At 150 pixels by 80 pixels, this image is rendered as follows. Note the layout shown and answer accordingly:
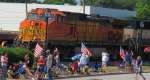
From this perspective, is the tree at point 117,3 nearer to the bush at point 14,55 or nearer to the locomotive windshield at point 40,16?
the locomotive windshield at point 40,16

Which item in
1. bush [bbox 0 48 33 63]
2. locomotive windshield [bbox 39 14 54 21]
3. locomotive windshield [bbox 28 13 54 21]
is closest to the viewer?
bush [bbox 0 48 33 63]

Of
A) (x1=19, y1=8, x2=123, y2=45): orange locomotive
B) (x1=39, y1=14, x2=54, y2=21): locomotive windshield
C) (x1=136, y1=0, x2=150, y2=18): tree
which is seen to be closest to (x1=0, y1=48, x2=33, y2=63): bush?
(x1=19, y1=8, x2=123, y2=45): orange locomotive

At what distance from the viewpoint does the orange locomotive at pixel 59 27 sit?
131 feet

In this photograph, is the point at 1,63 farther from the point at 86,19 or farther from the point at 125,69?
the point at 86,19

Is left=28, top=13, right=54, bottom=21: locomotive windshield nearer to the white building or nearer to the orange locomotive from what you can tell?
the orange locomotive

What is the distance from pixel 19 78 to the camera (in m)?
28.9

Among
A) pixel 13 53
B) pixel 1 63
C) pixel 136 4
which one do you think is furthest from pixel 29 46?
pixel 136 4

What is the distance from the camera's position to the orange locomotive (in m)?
39.9

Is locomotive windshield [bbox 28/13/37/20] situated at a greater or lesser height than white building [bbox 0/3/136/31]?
greater

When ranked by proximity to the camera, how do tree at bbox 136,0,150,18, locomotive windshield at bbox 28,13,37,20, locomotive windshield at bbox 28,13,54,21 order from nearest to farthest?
locomotive windshield at bbox 28,13,54,21 → locomotive windshield at bbox 28,13,37,20 → tree at bbox 136,0,150,18

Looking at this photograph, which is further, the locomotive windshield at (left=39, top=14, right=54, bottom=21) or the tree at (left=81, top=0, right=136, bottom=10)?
the tree at (left=81, top=0, right=136, bottom=10)

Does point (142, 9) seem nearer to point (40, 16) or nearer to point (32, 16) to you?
point (32, 16)

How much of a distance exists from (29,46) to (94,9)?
112ft

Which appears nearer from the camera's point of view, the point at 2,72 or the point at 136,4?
the point at 2,72
